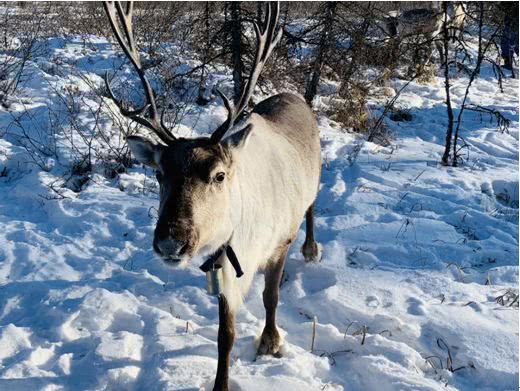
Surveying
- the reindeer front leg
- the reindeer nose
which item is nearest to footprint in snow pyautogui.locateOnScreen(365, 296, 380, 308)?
the reindeer front leg

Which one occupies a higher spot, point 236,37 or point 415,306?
point 236,37

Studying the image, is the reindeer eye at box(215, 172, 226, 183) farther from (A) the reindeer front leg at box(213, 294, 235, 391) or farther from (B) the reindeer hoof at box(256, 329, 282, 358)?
(B) the reindeer hoof at box(256, 329, 282, 358)

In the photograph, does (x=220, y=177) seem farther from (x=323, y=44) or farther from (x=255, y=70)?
(x=323, y=44)

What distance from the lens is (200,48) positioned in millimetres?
8992

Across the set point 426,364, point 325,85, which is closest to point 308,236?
point 426,364

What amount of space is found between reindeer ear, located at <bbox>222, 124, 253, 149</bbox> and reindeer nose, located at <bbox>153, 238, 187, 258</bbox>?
2.27 feet

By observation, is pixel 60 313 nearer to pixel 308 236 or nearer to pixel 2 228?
pixel 2 228

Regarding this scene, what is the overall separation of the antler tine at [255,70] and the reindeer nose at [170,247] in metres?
0.66

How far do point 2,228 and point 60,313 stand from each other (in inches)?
65.2

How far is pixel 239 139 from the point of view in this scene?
2.48m

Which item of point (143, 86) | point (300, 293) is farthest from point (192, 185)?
point (300, 293)

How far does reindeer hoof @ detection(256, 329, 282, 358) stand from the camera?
9.70 ft

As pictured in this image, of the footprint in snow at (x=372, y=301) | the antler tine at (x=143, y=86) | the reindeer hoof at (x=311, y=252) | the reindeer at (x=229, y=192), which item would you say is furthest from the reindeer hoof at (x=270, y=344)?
the antler tine at (x=143, y=86)

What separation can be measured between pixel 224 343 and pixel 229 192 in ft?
2.93
